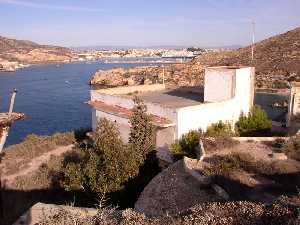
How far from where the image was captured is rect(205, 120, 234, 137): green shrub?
18750mm

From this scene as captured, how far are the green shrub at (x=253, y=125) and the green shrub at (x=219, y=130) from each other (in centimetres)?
105

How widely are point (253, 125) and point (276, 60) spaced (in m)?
46.6

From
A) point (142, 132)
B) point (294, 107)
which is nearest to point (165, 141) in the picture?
point (142, 132)

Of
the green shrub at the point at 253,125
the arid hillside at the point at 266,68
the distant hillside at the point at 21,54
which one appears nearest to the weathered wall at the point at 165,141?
the green shrub at the point at 253,125

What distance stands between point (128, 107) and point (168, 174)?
21.8ft

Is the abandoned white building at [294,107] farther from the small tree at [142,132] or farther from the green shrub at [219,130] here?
the small tree at [142,132]

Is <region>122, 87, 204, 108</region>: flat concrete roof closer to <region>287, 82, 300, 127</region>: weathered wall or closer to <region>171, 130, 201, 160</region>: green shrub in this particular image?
<region>171, 130, 201, 160</region>: green shrub

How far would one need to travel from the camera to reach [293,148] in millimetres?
15484

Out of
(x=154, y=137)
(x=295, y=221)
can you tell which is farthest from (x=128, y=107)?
(x=295, y=221)

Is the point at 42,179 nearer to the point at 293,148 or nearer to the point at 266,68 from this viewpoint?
the point at 293,148

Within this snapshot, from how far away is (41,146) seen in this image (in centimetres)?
2389

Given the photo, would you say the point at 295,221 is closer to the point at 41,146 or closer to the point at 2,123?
the point at 2,123

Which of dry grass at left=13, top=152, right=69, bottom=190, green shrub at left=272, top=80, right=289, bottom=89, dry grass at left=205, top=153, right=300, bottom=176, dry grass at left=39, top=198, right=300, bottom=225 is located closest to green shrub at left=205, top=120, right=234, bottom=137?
dry grass at left=205, top=153, right=300, bottom=176

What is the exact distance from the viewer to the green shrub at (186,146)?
17.5m
